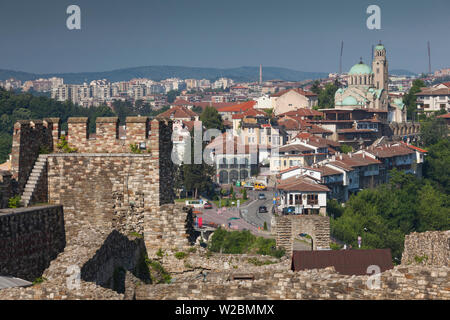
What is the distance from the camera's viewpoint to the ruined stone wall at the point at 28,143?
14.1m

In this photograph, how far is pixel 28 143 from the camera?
1441 cm

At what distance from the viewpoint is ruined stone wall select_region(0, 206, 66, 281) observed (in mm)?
11859

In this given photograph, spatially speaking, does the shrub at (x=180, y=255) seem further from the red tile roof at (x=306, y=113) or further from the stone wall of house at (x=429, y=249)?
the red tile roof at (x=306, y=113)

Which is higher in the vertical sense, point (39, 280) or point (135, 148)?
point (135, 148)

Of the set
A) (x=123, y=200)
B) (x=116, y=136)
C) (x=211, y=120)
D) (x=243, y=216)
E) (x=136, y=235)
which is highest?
(x=211, y=120)

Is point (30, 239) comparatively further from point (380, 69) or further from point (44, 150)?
point (380, 69)

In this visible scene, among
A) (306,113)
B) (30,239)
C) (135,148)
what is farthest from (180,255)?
(306,113)

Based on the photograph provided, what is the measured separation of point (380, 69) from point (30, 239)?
180906mm

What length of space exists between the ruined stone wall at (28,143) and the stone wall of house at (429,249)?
25.8 feet

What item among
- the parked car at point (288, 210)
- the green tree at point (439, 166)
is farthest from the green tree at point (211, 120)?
the parked car at point (288, 210)
